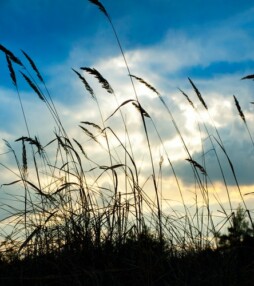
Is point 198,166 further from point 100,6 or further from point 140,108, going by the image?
point 100,6

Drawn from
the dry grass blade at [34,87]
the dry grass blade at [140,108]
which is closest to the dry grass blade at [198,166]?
the dry grass blade at [140,108]

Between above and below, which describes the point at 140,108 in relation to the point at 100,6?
below

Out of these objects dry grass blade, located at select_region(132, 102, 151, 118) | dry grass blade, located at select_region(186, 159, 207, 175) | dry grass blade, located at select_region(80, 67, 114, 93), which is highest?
dry grass blade, located at select_region(80, 67, 114, 93)

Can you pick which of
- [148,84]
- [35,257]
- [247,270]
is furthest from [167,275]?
[148,84]

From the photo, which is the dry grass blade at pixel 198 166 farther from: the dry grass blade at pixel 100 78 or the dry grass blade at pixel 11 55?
→ the dry grass blade at pixel 11 55

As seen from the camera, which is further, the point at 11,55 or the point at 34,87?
the point at 34,87

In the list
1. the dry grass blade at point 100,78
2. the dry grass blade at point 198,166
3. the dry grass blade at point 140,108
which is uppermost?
the dry grass blade at point 100,78

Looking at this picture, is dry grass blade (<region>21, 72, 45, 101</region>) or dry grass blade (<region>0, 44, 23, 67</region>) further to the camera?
dry grass blade (<region>21, 72, 45, 101</region>)

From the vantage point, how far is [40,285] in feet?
7.93

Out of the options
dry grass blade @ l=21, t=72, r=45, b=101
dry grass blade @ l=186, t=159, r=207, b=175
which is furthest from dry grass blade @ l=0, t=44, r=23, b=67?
dry grass blade @ l=186, t=159, r=207, b=175

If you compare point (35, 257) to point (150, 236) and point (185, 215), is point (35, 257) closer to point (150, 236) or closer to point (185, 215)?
point (150, 236)

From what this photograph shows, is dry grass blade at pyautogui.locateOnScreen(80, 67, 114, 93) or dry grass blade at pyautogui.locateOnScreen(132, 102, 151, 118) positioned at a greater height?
dry grass blade at pyautogui.locateOnScreen(80, 67, 114, 93)

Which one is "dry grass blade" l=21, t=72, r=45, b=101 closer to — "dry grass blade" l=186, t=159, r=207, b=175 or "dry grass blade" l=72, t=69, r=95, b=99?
"dry grass blade" l=72, t=69, r=95, b=99

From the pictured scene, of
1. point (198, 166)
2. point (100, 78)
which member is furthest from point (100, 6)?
point (198, 166)
